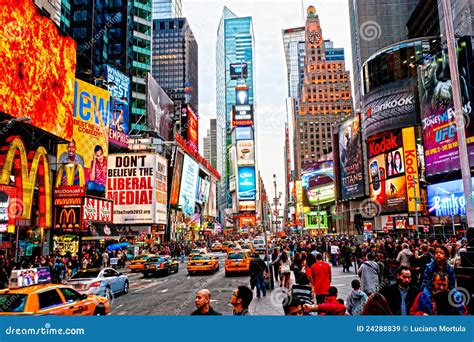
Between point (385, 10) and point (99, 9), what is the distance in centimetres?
6160

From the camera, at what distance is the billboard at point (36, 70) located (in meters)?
26.0

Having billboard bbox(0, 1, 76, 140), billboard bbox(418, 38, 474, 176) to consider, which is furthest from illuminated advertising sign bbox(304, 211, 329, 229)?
billboard bbox(0, 1, 76, 140)

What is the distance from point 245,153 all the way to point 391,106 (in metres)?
126

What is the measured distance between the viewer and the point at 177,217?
83.9 meters

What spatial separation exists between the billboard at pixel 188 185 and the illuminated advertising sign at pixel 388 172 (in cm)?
3594

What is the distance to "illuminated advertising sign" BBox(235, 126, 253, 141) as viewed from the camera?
634 ft

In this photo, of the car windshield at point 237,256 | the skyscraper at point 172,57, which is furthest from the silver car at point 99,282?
the skyscraper at point 172,57

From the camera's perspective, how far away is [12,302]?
865 centimetres

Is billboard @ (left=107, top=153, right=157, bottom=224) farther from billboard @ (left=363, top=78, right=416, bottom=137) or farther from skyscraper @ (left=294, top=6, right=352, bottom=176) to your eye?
skyscraper @ (left=294, top=6, right=352, bottom=176)

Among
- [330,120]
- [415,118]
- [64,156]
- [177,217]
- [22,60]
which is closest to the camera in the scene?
[22,60]

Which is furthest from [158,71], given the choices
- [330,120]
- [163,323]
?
[163,323]

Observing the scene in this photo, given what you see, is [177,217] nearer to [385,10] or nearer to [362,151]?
[362,151]

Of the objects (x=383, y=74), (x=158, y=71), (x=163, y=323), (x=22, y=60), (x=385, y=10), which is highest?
(x=158, y=71)
